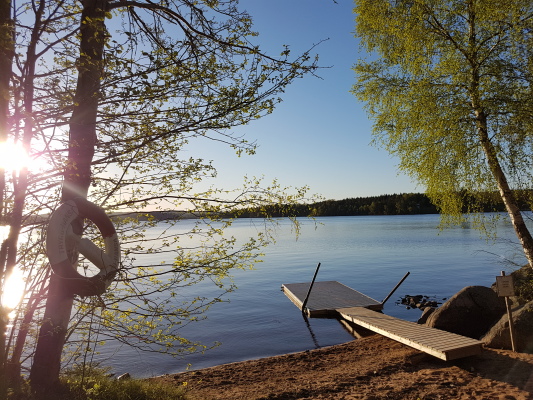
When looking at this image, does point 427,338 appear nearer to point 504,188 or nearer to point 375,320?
point 375,320

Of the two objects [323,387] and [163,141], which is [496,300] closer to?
[323,387]

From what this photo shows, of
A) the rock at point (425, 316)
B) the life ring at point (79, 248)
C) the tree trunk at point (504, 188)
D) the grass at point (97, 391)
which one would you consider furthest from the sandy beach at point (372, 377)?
the rock at point (425, 316)

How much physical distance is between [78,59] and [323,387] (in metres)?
6.80

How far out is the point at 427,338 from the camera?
913 cm

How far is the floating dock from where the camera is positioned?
8172 mm

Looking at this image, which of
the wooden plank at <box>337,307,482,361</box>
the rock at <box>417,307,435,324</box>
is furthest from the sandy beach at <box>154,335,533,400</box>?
the rock at <box>417,307,435,324</box>

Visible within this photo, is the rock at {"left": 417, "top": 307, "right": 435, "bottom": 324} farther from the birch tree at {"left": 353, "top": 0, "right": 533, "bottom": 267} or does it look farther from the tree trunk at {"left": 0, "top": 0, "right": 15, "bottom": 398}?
the tree trunk at {"left": 0, "top": 0, "right": 15, "bottom": 398}

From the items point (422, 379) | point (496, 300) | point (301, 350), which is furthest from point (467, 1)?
point (301, 350)

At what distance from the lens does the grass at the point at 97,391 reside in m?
4.92

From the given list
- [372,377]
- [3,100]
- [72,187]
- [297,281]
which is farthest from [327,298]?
[3,100]

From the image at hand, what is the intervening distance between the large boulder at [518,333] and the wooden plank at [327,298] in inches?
281

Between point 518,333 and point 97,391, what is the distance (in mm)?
8366

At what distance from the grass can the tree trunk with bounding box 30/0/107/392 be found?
206 mm

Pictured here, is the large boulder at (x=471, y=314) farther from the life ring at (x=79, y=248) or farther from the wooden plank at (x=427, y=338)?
the life ring at (x=79, y=248)
